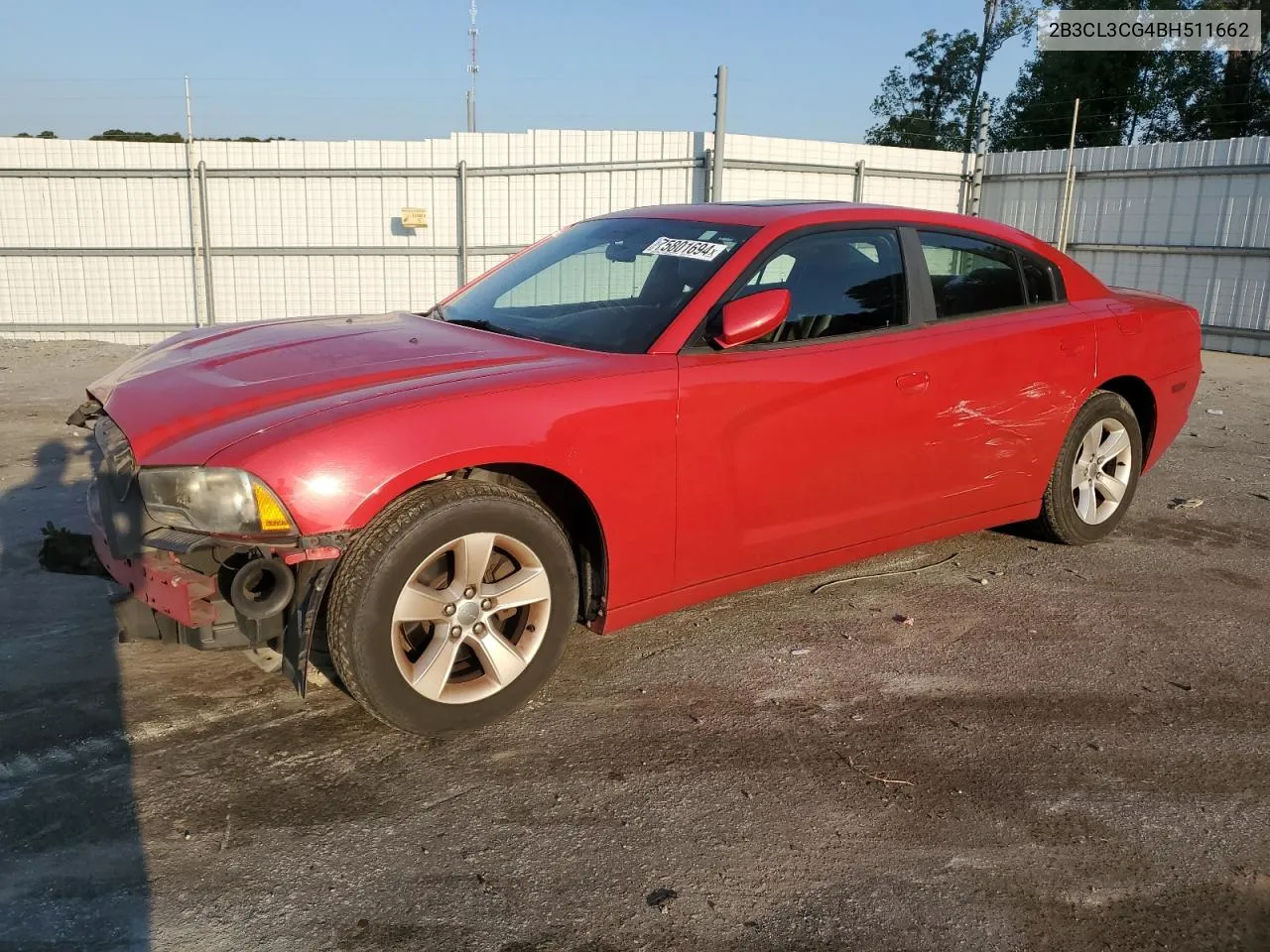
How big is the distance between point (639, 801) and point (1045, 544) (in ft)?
10.8

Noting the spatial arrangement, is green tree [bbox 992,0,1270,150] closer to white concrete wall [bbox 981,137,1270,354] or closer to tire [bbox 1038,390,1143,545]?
white concrete wall [bbox 981,137,1270,354]

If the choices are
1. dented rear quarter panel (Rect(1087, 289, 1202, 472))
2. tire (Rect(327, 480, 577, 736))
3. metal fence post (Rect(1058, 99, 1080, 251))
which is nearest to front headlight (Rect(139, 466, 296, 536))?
tire (Rect(327, 480, 577, 736))

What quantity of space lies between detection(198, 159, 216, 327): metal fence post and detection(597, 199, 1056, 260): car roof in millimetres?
10341

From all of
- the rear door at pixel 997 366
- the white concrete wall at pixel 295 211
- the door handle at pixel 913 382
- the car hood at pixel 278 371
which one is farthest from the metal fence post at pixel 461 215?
the door handle at pixel 913 382

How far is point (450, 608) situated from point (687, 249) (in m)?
1.75

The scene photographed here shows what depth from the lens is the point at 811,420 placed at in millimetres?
3896

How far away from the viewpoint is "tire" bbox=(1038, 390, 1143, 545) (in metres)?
5.03

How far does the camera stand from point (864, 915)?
2.51 m

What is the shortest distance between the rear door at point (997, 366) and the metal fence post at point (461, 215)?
9.64 metres

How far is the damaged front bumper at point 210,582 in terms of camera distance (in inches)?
115

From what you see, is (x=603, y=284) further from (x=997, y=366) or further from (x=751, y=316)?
(x=997, y=366)

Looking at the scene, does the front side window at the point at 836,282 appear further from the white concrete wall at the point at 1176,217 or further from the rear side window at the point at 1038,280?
the white concrete wall at the point at 1176,217

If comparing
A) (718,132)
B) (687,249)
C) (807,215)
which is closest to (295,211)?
(718,132)

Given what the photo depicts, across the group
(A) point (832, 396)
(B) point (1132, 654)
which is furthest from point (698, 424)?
(B) point (1132, 654)
